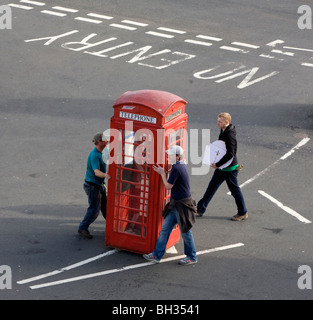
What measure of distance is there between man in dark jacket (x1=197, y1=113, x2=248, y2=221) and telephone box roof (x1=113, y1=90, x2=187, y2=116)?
1601 mm

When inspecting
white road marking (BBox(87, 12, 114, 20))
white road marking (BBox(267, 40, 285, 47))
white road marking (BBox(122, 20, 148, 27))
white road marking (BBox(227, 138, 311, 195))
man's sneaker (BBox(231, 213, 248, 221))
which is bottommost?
man's sneaker (BBox(231, 213, 248, 221))

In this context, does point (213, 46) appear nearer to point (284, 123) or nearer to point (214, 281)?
point (284, 123)

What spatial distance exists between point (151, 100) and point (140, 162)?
3.22ft

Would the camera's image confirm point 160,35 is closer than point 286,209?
No

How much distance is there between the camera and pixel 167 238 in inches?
464

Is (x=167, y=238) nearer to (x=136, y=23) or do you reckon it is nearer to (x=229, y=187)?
(x=229, y=187)

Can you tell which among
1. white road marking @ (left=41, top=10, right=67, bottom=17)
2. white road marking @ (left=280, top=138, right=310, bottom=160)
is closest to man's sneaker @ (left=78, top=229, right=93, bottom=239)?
→ white road marking @ (left=280, top=138, right=310, bottom=160)

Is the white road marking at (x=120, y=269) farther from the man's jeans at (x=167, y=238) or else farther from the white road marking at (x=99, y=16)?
the white road marking at (x=99, y=16)

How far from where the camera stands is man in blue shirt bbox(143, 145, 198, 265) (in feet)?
37.4

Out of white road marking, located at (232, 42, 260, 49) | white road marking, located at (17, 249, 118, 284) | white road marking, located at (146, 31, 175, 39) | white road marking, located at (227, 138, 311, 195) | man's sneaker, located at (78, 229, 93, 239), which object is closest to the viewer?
white road marking, located at (17, 249, 118, 284)

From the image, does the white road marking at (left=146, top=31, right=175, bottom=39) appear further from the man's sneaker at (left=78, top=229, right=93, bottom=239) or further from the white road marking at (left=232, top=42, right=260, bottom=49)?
the man's sneaker at (left=78, top=229, right=93, bottom=239)

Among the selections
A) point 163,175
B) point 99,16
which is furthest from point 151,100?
point 99,16

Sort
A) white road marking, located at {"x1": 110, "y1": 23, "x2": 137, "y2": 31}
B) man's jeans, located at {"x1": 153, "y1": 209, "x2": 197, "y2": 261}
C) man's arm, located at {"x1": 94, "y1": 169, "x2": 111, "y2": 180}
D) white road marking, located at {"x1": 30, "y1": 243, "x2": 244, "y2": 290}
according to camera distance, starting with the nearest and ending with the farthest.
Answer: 1. white road marking, located at {"x1": 30, "y1": 243, "x2": 244, "y2": 290}
2. man's jeans, located at {"x1": 153, "y1": 209, "x2": 197, "y2": 261}
3. man's arm, located at {"x1": 94, "y1": 169, "x2": 111, "y2": 180}
4. white road marking, located at {"x1": 110, "y1": 23, "x2": 137, "y2": 31}
